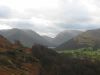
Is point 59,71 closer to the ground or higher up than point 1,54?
closer to the ground

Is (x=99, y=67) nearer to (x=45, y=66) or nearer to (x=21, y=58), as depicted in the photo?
(x=45, y=66)

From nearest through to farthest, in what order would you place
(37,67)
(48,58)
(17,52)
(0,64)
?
(0,64)
(37,67)
(17,52)
(48,58)

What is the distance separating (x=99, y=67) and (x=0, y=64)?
4079 cm

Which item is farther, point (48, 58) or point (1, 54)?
point (48, 58)

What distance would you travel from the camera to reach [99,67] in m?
105

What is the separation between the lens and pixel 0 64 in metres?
83.0

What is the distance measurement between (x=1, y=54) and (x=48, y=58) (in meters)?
23.5

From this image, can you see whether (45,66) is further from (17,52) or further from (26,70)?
(26,70)

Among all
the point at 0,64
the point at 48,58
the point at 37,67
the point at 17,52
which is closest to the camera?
the point at 0,64

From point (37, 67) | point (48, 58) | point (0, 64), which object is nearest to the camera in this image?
point (0, 64)

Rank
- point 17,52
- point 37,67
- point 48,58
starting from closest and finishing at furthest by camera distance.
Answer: point 37,67, point 17,52, point 48,58

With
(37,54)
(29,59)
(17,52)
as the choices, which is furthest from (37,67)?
(37,54)

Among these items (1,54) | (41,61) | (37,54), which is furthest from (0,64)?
(37,54)

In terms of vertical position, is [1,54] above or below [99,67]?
above
